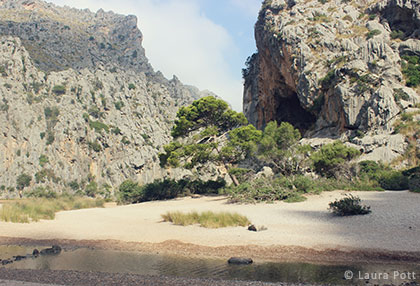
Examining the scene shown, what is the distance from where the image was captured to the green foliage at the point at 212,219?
1309 cm

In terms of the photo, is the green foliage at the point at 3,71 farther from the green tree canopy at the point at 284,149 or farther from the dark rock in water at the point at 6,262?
the dark rock in water at the point at 6,262

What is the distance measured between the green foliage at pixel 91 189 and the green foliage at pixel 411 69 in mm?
55540

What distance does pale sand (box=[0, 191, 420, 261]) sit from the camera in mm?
9227

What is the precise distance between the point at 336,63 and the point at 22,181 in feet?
191

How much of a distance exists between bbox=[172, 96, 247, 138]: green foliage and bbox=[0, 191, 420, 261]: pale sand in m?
14.8

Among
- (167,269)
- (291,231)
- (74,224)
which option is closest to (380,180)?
(291,231)

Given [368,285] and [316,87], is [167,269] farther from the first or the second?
[316,87]

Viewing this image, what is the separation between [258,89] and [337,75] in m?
20.7

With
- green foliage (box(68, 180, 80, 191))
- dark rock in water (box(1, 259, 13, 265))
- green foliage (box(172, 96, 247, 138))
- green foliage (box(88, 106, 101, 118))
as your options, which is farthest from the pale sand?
green foliage (box(88, 106, 101, 118))

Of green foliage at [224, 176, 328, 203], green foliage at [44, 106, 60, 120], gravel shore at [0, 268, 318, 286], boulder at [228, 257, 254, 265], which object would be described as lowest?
boulder at [228, 257, 254, 265]

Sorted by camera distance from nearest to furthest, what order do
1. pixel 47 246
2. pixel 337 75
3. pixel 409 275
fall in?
1. pixel 409 275
2. pixel 47 246
3. pixel 337 75

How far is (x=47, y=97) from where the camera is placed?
247 feet

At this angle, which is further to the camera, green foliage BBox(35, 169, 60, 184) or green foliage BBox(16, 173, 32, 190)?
green foliage BBox(35, 169, 60, 184)

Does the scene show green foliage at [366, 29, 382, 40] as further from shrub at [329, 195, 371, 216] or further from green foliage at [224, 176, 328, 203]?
shrub at [329, 195, 371, 216]
